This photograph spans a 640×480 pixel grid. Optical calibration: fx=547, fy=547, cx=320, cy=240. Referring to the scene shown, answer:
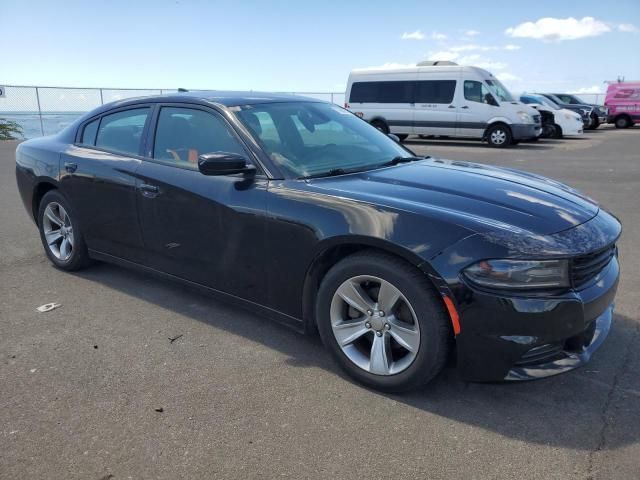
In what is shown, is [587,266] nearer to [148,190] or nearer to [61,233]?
[148,190]

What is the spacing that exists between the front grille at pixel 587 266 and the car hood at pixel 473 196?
19 cm

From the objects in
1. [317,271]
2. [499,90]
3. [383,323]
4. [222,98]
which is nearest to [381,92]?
[499,90]

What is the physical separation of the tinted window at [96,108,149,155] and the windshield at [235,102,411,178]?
948 mm

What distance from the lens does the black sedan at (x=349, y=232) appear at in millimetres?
2570

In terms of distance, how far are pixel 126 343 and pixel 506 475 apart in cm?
241

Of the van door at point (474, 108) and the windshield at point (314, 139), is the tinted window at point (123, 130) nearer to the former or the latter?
the windshield at point (314, 139)

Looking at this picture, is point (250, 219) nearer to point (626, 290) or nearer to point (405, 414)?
point (405, 414)

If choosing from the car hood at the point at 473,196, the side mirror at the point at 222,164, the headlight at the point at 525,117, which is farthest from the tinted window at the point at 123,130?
the headlight at the point at 525,117

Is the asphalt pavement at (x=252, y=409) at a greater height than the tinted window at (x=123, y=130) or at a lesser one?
lesser

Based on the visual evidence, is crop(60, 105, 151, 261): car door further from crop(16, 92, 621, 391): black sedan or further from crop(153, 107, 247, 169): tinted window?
crop(153, 107, 247, 169): tinted window

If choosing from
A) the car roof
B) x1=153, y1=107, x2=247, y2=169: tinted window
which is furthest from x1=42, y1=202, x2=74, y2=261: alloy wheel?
x1=153, y1=107, x2=247, y2=169: tinted window

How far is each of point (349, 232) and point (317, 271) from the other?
0.36 meters

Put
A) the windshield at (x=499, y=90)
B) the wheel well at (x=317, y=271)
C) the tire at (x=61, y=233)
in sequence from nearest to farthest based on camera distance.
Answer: the wheel well at (x=317, y=271) → the tire at (x=61, y=233) → the windshield at (x=499, y=90)

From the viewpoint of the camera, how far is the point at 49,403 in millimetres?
2863
